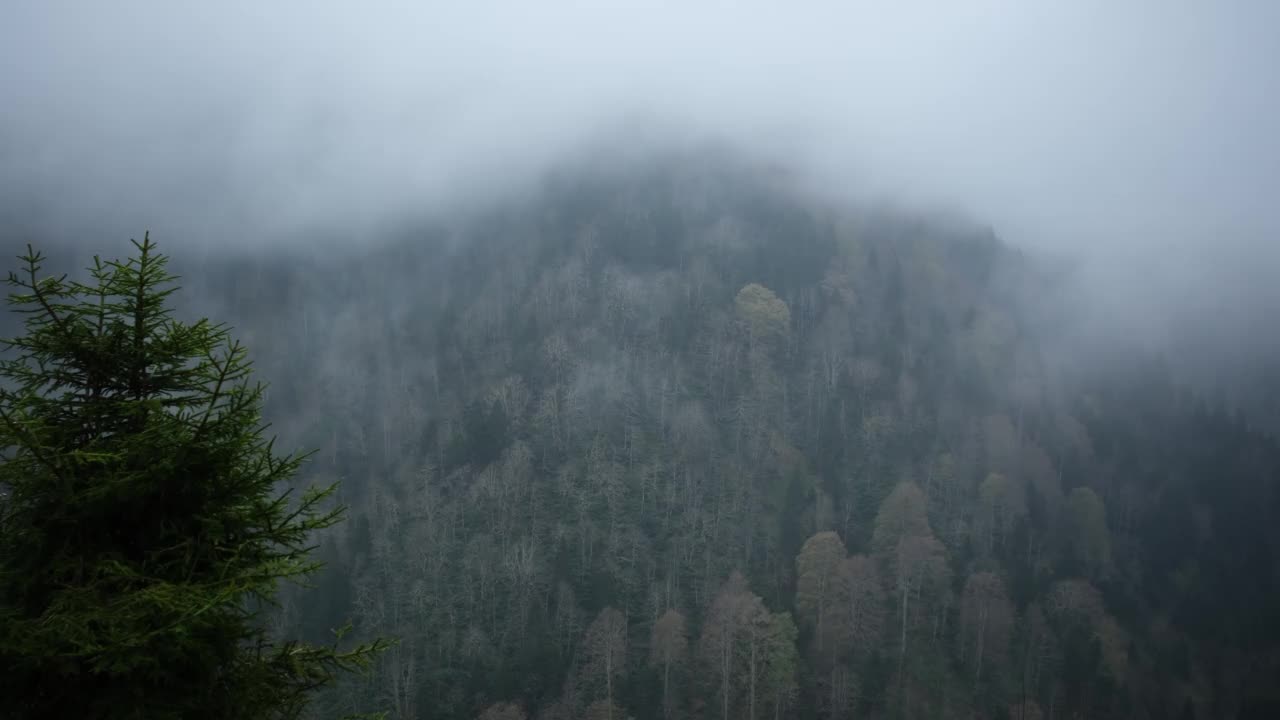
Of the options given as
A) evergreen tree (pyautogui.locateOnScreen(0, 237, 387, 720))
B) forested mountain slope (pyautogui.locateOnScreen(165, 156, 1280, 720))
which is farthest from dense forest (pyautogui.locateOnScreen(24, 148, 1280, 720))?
evergreen tree (pyautogui.locateOnScreen(0, 237, 387, 720))

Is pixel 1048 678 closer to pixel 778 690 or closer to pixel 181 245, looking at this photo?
pixel 778 690

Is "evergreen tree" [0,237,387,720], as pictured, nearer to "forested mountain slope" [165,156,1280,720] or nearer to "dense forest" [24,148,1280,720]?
"forested mountain slope" [165,156,1280,720]

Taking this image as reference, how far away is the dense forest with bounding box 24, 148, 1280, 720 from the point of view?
3492 inches

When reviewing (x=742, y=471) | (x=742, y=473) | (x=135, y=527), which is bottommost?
(x=135, y=527)

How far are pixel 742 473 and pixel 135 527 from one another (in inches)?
4322

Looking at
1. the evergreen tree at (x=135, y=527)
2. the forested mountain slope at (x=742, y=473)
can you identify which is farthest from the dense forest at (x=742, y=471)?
the evergreen tree at (x=135, y=527)

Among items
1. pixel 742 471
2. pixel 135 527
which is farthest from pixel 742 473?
pixel 135 527

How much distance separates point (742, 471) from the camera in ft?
373

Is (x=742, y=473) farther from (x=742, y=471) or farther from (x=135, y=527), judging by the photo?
(x=135, y=527)

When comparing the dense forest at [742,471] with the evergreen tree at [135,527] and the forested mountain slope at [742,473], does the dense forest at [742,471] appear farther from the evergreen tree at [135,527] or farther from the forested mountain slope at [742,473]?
the evergreen tree at [135,527]

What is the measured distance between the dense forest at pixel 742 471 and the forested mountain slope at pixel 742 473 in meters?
0.58

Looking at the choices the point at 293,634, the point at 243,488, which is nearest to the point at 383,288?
the point at 293,634

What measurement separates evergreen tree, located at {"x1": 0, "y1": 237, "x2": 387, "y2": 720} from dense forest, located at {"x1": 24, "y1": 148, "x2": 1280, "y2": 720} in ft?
271

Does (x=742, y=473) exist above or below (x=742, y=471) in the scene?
below
